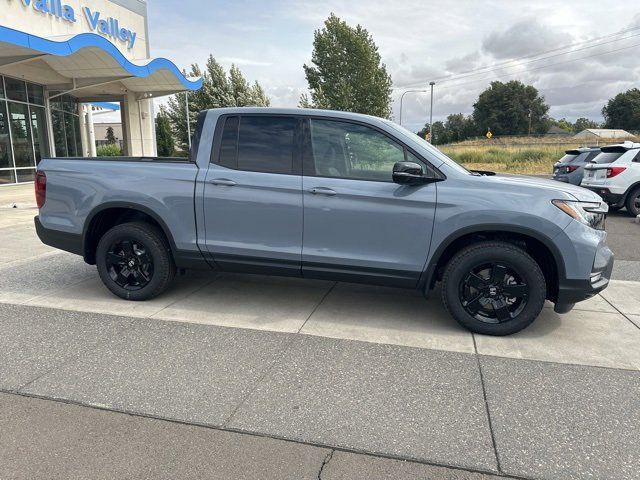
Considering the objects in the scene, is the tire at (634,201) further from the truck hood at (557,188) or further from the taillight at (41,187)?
the taillight at (41,187)

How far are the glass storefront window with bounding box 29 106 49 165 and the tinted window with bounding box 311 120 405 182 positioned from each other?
18.1m

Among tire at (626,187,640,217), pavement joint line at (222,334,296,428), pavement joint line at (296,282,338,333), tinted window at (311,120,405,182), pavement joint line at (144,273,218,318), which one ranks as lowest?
pavement joint line at (222,334,296,428)

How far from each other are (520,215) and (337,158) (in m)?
1.62

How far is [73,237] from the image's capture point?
4.94 meters

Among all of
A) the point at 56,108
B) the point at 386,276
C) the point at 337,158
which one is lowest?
the point at 386,276

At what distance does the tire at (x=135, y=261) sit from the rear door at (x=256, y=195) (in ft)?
1.84

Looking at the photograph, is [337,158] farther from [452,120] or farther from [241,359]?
[452,120]

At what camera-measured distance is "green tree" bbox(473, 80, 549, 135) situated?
106 meters

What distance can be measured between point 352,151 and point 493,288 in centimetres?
170

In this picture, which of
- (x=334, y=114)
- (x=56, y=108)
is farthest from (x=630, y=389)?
(x=56, y=108)

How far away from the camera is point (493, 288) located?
159 inches

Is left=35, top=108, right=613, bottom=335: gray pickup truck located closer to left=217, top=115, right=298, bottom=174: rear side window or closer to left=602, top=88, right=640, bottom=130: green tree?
left=217, top=115, right=298, bottom=174: rear side window

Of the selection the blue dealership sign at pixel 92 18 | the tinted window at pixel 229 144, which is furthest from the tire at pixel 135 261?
the blue dealership sign at pixel 92 18

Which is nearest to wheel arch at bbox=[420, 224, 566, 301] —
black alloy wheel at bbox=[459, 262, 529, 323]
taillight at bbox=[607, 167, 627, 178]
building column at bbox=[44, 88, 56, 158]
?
black alloy wheel at bbox=[459, 262, 529, 323]
